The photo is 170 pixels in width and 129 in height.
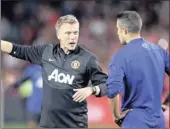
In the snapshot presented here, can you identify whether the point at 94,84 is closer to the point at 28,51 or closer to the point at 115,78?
the point at 115,78

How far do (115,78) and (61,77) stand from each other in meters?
0.82

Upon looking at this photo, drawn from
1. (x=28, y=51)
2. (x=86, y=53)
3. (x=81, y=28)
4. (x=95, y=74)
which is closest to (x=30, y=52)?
(x=28, y=51)

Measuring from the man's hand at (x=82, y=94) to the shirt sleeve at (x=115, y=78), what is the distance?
0.24 m

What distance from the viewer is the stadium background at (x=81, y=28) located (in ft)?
45.6

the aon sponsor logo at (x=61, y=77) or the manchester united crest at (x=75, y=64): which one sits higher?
the manchester united crest at (x=75, y=64)

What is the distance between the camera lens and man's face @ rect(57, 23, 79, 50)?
6484 millimetres

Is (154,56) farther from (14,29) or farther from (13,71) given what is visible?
(14,29)

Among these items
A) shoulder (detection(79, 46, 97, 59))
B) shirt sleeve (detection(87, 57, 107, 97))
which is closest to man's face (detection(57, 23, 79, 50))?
shoulder (detection(79, 46, 97, 59))

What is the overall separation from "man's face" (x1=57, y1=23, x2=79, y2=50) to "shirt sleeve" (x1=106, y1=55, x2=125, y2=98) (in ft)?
2.26

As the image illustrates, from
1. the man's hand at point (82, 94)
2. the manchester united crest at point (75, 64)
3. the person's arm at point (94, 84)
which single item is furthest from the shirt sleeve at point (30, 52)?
the man's hand at point (82, 94)

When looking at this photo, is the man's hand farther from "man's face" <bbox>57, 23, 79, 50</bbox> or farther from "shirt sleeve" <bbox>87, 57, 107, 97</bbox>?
"man's face" <bbox>57, 23, 79, 50</bbox>

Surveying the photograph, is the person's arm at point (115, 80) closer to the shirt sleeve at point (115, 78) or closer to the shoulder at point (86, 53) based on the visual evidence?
the shirt sleeve at point (115, 78)

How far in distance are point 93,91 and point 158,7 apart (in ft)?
34.7

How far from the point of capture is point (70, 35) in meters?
6.49
